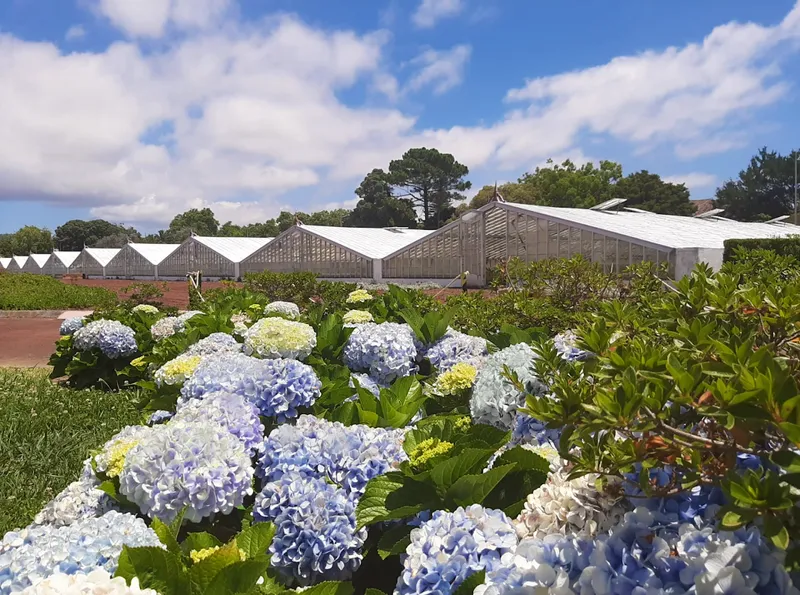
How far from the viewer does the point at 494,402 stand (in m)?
2.29

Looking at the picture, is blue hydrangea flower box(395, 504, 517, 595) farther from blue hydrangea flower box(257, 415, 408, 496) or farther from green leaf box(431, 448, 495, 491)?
blue hydrangea flower box(257, 415, 408, 496)

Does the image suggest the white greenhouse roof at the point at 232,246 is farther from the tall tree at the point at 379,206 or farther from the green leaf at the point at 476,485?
the green leaf at the point at 476,485

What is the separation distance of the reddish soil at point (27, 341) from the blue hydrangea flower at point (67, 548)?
793cm

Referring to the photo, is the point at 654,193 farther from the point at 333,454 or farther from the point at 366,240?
the point at 333,454

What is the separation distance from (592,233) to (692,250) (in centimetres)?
312

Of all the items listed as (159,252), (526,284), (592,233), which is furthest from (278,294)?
(159,252)

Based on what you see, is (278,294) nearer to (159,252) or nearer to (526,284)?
(526,284)

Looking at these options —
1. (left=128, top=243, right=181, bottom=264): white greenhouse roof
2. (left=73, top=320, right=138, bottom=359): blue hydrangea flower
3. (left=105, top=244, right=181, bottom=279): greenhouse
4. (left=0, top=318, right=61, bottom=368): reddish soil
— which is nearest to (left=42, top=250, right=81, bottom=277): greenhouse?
(left=105, top=244, right=181, bottom=279): greenhouse

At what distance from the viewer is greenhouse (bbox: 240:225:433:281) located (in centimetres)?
2691

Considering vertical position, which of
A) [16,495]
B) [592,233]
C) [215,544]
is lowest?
[16,495]

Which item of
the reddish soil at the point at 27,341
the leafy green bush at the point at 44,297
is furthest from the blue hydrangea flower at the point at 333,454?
the leafy green bush at the point at 44,297

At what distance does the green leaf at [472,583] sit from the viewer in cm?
121

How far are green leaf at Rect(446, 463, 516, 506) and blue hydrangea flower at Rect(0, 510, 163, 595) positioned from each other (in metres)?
0.74

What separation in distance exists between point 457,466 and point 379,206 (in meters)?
49.7
